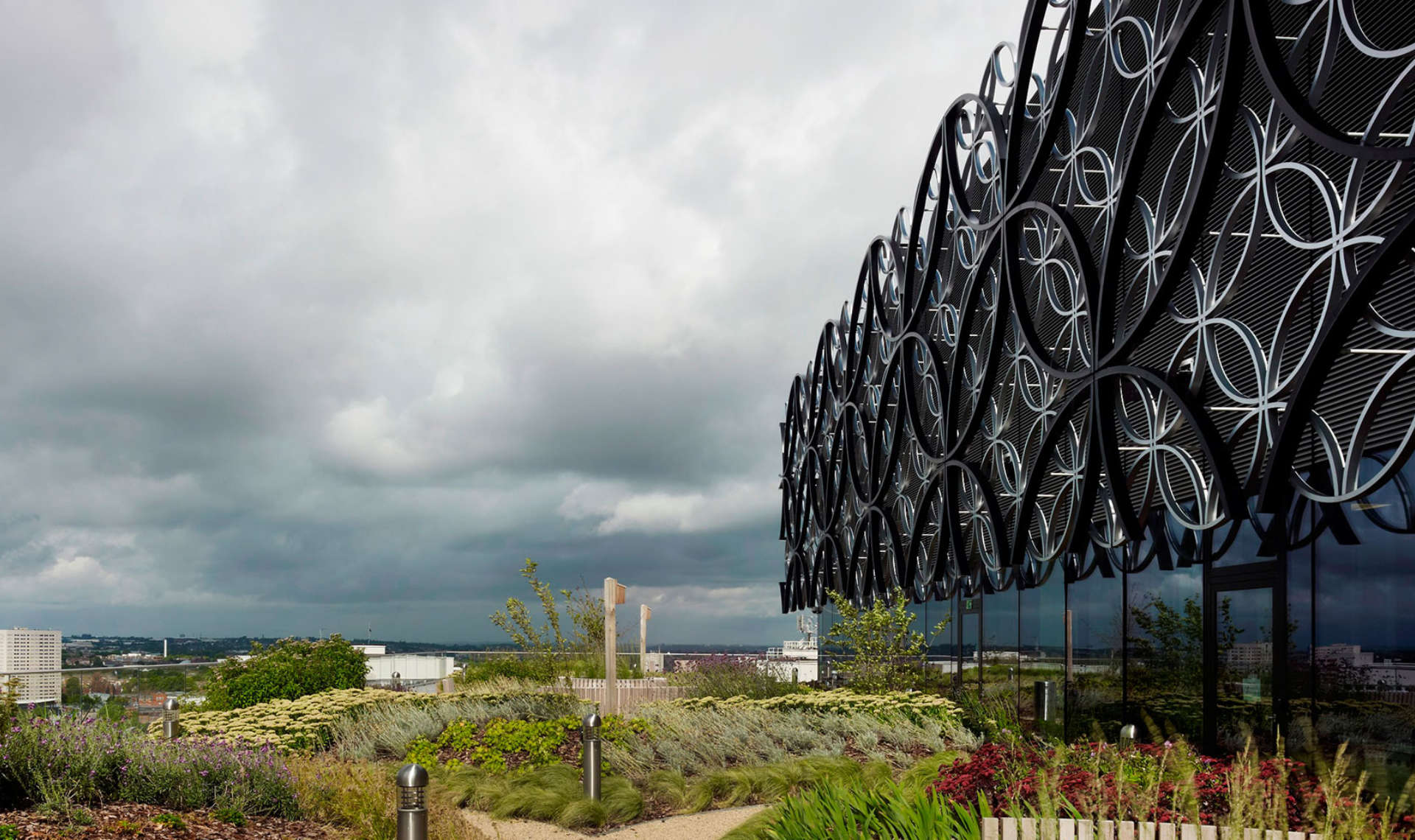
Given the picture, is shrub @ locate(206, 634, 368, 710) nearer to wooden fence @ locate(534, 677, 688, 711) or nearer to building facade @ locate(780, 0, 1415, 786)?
wooden fence @ locate(534, 677, 688, 711)

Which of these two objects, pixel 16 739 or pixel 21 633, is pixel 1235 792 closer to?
pixel 16 739

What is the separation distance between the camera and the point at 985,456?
18906mm

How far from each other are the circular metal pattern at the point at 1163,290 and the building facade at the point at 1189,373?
1.6 inches

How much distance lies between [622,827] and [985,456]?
410 inches

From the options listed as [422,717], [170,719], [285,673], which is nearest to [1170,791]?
[422,717]

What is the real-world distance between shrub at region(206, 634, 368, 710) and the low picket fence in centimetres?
1602

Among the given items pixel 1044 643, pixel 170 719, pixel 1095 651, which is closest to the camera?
pixel 170 719

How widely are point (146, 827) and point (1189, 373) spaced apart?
1146 cm

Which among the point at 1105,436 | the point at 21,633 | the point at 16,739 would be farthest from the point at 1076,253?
the point at 21,633

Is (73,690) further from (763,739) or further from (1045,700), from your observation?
(1045,700)

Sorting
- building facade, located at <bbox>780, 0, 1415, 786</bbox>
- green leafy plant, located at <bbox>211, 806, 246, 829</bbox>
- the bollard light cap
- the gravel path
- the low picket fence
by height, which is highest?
building facade, located at <bbox>780, 0, 1415, 786</bbox>

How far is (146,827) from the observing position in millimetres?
8117

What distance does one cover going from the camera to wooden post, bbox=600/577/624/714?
20.2 m

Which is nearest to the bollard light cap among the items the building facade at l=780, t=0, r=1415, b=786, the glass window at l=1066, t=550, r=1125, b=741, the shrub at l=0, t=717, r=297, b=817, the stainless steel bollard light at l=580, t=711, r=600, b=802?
the shrub at l=0, t=717, r=297, b=817
